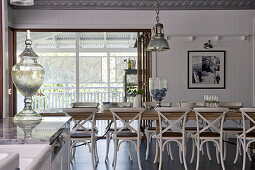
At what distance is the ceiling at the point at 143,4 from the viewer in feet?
22.9

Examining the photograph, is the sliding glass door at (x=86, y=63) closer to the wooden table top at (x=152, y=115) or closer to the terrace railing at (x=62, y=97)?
the terrace railing at (x=62, y=97)

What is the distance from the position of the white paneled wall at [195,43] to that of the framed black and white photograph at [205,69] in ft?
0.34

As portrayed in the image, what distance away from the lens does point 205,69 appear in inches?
284

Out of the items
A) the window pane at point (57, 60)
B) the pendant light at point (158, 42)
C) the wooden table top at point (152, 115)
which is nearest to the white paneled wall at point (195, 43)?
the pendant light at point (158, 42)

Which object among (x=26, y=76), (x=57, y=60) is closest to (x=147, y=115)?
(x=26, y=76)

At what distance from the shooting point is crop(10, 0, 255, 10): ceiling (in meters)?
6.98

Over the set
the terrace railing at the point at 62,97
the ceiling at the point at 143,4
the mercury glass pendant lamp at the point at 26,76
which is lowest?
the terrace railing at the point at 62,97

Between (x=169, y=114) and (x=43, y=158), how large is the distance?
326 cm

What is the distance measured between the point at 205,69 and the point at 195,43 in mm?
578

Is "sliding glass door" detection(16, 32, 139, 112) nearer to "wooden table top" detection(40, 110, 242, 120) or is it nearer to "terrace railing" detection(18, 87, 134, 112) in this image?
"terrace railing" detection(18, 87, 134, 112)

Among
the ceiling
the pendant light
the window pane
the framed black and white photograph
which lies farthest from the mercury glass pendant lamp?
the window pane

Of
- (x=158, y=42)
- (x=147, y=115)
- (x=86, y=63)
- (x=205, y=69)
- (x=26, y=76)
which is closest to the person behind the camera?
(x=26, y=76)

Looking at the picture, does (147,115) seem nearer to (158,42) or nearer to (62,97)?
(158,42)

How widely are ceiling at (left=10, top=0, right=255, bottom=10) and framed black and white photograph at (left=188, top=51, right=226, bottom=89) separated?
95 cm
